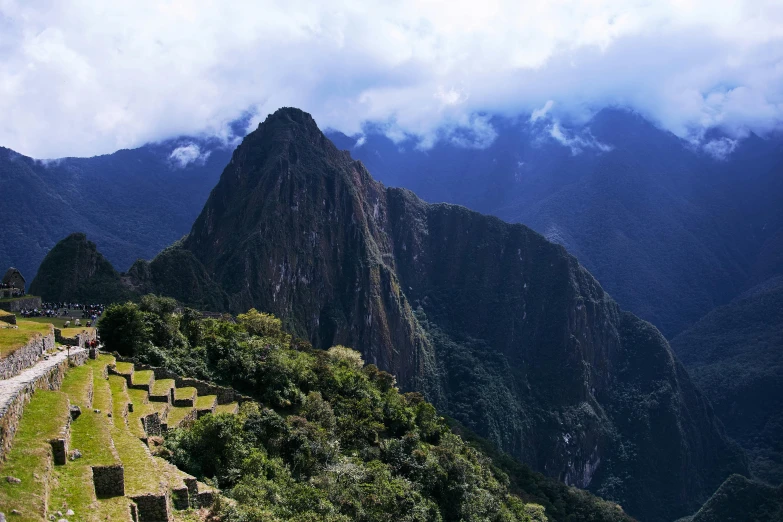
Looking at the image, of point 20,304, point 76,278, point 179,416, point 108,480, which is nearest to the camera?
point 108,480

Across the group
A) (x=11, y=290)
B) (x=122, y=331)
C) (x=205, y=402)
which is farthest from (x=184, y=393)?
(x=11, y=290)

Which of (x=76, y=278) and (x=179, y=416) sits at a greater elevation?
(x=76, y=278)

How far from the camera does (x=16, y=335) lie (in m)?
20.9

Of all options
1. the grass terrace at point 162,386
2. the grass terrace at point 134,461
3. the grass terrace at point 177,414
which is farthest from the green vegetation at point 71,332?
the grass terrace at point 134,461

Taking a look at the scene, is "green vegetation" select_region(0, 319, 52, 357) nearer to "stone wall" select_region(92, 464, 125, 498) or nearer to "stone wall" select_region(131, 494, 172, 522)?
"stone wall" select_region(92, 464, 125, 498)

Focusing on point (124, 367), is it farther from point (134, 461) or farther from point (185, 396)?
point (134, 461)

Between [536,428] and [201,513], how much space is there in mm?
147737

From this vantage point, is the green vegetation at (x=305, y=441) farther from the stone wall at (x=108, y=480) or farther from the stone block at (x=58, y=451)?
the stone block at (x=58, y=451)

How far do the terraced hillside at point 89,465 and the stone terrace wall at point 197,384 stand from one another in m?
7.68

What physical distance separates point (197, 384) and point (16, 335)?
1355cm

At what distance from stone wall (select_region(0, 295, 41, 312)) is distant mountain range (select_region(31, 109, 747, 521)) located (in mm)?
44991

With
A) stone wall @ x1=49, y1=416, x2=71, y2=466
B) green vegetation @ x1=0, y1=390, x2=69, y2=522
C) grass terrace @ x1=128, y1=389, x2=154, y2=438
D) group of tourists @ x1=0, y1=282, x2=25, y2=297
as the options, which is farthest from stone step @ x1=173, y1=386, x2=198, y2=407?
group of tourists @ x1=0, y1=282, x2=25, y2=297

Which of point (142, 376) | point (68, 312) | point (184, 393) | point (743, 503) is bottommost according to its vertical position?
point (743, 503)

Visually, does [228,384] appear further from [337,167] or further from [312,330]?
[337,167]
